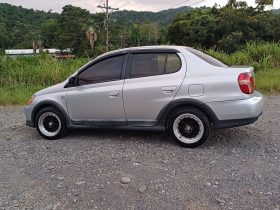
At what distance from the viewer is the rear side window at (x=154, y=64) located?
5.91m

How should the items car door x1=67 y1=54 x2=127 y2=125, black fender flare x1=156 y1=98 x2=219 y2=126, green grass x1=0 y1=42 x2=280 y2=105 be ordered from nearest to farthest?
1. black fender flare x1=156 y1=98 x2=219 y2=126
2. car door x1=67 y1=54 x2=127 y2=125
3. green grass x1=0 y1=42 x2=280 y2=105

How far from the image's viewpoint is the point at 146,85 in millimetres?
5910

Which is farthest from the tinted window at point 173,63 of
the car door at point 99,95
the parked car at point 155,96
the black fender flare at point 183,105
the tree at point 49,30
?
the tree at point 49,30

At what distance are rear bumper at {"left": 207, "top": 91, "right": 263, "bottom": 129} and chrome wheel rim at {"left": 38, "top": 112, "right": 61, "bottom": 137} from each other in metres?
2.79

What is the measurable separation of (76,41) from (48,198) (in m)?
64.8

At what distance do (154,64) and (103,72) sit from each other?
0.92 metres

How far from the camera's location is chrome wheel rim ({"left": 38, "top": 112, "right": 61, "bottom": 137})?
6.67 metres

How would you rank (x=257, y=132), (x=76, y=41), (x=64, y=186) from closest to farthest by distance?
(x=64, y=186) → (x=257, y=132) → (x=76, y=41)

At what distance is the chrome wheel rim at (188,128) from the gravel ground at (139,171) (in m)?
0.19

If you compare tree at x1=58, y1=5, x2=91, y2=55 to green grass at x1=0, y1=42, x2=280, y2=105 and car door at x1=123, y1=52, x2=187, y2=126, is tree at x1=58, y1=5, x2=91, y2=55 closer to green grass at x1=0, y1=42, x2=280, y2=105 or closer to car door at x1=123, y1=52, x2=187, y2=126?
green grass at x1=0, y1=42, x2=280, y2=105

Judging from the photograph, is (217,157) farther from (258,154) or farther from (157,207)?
(157,207)

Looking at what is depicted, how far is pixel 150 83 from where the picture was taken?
5.89m

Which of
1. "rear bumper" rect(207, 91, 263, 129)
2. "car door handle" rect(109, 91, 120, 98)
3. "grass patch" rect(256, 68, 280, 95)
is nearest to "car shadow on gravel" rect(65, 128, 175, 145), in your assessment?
"car door handle" rect(109, 91, 120, 98)

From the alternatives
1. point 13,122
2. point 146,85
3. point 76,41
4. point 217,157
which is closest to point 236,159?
point 217,157
